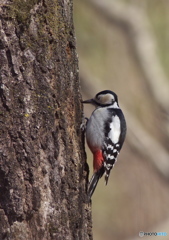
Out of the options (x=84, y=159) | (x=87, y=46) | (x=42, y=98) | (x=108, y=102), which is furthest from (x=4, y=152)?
(x=87, y=46)

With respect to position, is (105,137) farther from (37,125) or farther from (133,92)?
(133,92)

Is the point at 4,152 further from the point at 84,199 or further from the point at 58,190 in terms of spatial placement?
the point at 84,199

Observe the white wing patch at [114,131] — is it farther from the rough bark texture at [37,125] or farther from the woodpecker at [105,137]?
the rough bark texture at [37,125]

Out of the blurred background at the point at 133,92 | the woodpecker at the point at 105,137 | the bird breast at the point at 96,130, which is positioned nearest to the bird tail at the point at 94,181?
the woodpecker at the point at 105,137

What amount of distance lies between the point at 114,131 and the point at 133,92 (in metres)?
4.49

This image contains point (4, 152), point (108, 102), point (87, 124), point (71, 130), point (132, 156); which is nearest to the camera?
point (4, 152)

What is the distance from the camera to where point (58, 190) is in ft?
12.2

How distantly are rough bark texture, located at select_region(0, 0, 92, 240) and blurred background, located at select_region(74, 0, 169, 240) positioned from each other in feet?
15.2

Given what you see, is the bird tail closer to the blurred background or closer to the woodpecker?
the woodpecker

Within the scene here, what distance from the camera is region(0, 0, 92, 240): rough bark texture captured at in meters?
3.54

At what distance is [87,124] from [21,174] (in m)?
1.32

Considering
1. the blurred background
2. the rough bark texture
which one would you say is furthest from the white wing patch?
the blurred background

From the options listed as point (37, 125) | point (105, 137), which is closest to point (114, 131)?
point (105, 137)

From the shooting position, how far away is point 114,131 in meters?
5.04
